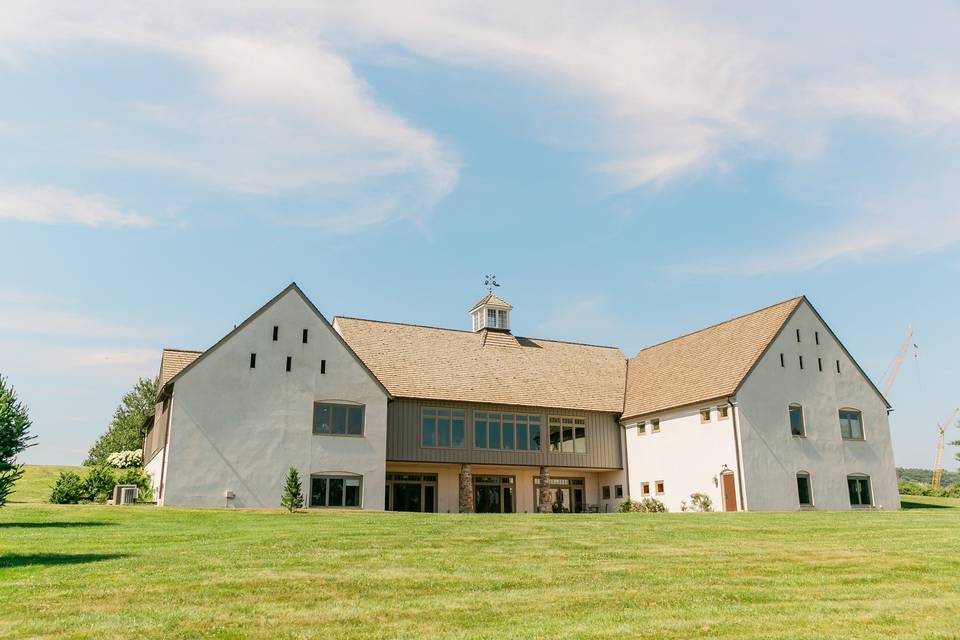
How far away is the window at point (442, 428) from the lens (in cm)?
3934

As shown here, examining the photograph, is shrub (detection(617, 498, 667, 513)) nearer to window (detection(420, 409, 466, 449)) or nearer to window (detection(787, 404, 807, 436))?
window (detection(787, 404, 807, 436))

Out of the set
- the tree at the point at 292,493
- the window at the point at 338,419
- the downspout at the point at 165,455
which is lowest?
the tree at the point at 292,493

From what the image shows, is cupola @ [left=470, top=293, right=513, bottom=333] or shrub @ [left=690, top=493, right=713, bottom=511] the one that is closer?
shrub @ [left=690, top=493, right=713, bottom=511]

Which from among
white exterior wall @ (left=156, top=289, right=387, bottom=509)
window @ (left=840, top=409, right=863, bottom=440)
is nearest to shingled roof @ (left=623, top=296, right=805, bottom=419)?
window @ (left=840, top=409, right=863, bottom=440)

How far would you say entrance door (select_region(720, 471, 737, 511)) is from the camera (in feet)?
121

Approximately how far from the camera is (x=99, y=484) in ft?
116

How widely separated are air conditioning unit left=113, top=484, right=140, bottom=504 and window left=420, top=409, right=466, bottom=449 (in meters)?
13.3

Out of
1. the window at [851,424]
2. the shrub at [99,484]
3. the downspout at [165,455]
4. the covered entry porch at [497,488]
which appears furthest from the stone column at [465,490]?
the window at [851,424]

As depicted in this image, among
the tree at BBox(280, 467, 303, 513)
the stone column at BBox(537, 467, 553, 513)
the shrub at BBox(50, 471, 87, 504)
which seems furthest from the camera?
the stone column at BBox(537, 467, 553, 513)

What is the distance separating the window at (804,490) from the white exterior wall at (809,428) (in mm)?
289

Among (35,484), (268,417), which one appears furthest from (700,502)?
(35,484)

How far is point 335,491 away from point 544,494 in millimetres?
12602

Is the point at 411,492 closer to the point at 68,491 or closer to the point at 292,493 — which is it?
the point at 292,493

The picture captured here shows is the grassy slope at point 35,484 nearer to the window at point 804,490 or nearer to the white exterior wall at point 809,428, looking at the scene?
the white exterior wall at point 809,428
